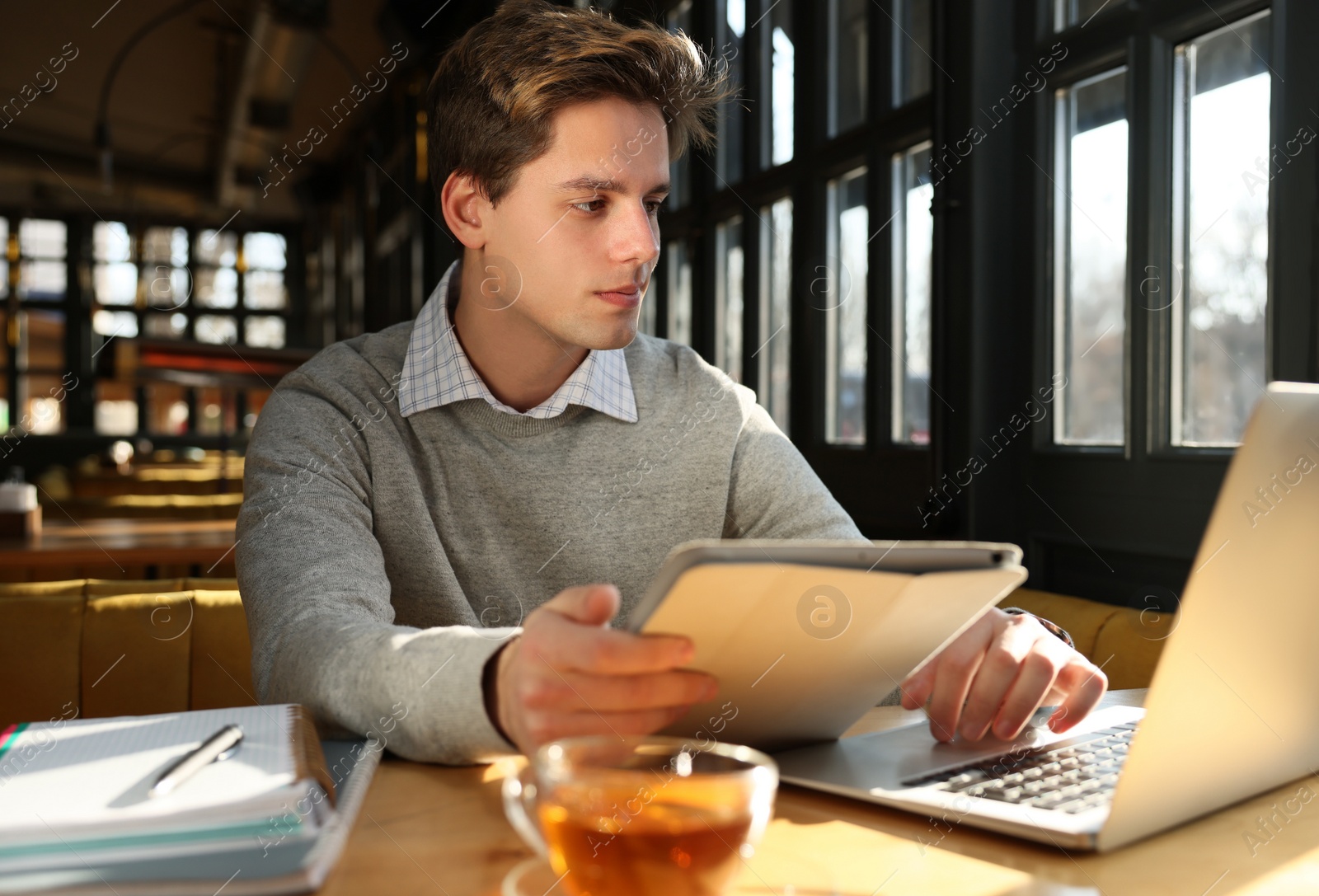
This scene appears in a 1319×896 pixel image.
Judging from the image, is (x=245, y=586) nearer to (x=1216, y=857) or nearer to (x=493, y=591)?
(x=493, y=591)

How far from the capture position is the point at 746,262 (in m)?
3.74

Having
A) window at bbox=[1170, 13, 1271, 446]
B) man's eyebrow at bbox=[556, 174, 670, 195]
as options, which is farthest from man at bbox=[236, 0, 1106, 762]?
window at bbox=[1170, 13, 1271, 446]

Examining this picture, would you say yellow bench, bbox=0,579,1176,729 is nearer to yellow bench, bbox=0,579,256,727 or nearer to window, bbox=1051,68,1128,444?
yellow bench, bbox=0,579,256,727

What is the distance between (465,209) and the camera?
1.61 metres

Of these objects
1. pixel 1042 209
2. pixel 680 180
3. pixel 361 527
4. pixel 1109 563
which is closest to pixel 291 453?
pixel 361 527

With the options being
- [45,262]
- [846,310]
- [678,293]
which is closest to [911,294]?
[846,310]

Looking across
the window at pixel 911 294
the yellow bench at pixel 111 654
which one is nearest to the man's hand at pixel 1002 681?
the yellow bench at pixel 111 654

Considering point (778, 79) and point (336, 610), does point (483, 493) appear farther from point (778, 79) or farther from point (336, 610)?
point (778, 79)

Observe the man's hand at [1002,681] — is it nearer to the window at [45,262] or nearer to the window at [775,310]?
the window at [775,310]

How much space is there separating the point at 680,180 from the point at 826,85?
1329 millimetres

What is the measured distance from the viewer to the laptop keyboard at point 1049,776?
706 mm

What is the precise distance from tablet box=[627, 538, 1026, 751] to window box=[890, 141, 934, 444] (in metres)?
2.05

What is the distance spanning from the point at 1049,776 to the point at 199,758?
1.93 ft

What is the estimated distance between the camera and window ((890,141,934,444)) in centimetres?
278
